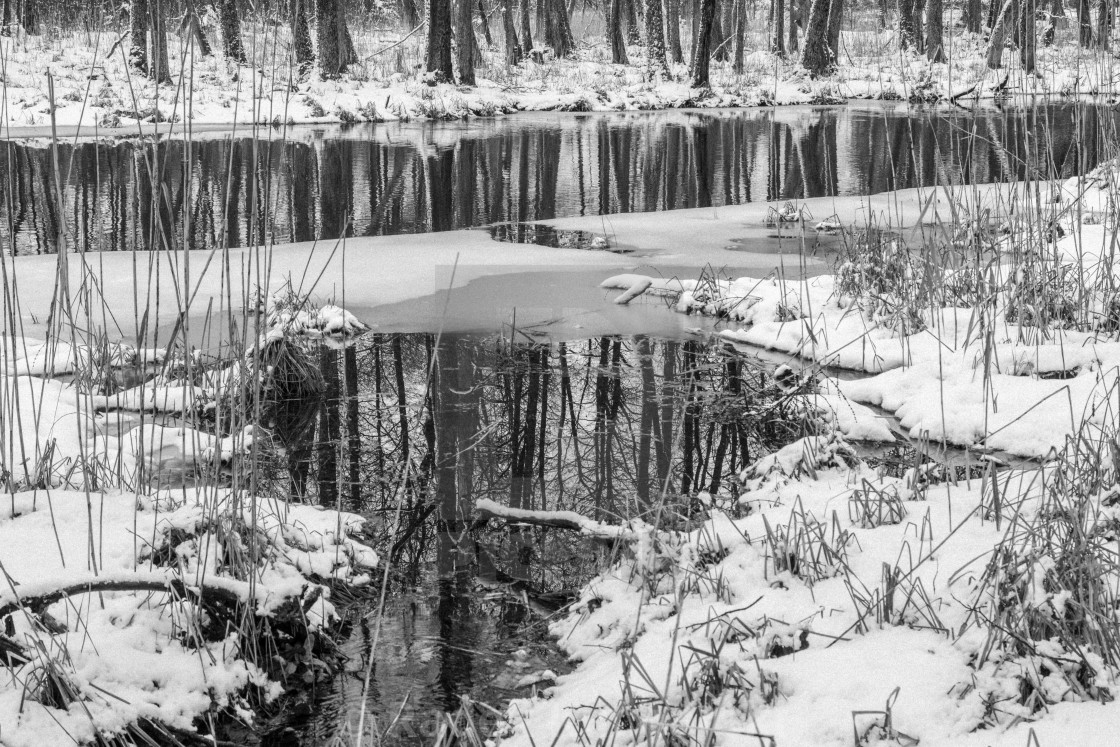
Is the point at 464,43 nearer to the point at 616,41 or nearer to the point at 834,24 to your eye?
the point at 616,41

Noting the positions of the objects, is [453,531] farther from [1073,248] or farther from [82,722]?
[1073,248]

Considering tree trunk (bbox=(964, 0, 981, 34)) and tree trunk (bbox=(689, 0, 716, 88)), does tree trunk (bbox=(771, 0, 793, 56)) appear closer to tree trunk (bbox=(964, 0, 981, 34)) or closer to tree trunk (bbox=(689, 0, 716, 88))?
tree trunk (bbox=(689, 0, 716, 88))

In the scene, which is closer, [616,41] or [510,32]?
[510,32]

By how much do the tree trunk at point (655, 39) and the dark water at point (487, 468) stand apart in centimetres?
1985

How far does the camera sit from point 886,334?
5012mm

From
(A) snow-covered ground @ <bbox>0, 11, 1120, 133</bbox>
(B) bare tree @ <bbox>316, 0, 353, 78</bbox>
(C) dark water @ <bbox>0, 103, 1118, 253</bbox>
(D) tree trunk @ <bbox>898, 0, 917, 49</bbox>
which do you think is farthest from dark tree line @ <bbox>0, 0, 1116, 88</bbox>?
(D) tree trunk @ <bbox>898, 0, 917, 49</bbox>

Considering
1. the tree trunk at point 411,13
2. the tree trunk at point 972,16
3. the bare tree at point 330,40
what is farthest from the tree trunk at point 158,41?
the tree trunk at point 972,16

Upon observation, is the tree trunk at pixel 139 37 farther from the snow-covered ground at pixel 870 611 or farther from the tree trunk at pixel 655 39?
the snow-covered ground at pixel 870 611

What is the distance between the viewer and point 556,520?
306 centimetres

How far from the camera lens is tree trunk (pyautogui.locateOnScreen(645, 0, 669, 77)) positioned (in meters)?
23.5

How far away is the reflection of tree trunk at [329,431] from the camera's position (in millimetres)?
3611

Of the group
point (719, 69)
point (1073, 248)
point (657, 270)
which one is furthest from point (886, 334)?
point (719, 69)

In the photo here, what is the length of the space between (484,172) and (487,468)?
8.36 metres

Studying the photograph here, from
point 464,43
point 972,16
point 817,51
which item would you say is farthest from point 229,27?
point 972,16
